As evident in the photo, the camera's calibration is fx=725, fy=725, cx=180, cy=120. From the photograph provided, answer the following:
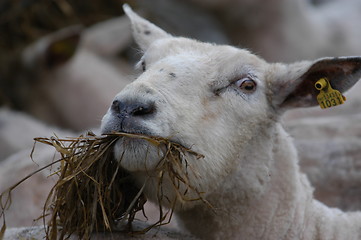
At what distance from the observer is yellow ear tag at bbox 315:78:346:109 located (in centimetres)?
396

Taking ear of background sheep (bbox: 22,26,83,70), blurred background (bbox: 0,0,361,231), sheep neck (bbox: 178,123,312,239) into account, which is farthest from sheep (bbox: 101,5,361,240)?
ear of background sheep (bbox: 22,26,83,70)

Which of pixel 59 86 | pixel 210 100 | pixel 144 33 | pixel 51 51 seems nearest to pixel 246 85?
pixel 210 100

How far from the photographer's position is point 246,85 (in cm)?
391

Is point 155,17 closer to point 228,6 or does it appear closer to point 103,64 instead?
point 103,64

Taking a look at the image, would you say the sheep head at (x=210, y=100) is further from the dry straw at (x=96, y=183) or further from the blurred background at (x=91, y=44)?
the blurred background at (x=91, y=44)

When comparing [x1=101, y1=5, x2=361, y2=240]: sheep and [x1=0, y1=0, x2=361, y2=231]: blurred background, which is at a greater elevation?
[x1=0, y1=0, x2=361, y2=231]: blurred background

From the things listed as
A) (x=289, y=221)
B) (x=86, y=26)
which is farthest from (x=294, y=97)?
(x=86, y=26)

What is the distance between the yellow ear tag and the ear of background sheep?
5038 millimetres

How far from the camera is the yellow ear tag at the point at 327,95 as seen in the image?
396 centimetres

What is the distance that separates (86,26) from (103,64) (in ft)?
4.57

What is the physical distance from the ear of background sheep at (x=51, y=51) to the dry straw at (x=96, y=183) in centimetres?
525

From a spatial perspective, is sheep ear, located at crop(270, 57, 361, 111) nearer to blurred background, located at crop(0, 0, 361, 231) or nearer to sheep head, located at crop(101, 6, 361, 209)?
sheep head, located at crop(101, 6, 361, 209)

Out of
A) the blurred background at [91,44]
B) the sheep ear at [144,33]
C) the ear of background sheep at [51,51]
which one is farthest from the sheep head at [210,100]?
the ear of background sheep at [51,51]

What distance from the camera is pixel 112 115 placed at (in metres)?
3.32
